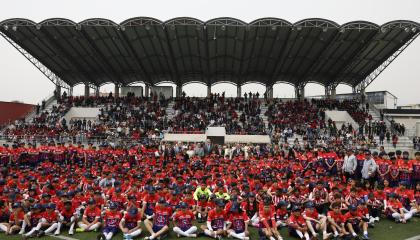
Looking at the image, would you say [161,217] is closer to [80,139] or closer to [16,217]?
[16,217]

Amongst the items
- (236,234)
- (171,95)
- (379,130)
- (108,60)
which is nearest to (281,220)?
(236,234)

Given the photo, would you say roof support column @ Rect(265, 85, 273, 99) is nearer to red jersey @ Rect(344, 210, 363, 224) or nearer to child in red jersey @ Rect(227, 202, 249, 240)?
red jersey @ Rect(344, 210, 363, 224)

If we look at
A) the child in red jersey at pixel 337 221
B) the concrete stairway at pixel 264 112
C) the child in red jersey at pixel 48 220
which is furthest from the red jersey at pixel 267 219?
the concrete stairway at pixel 264 112

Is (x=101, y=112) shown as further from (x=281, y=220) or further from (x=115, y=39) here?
(x=281, y=220)

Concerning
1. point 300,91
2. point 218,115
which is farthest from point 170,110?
point 300,91

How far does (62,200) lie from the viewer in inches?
459

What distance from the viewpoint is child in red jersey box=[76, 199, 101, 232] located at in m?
11.1

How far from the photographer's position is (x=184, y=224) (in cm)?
1066

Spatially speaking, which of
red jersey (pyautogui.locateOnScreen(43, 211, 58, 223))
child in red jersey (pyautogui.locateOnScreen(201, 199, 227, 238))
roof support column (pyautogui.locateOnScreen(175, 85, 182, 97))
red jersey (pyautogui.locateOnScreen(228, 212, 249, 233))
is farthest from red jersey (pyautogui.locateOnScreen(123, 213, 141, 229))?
roof support column (pyautogui.locateOnScreen(175, 85, 182, 97))

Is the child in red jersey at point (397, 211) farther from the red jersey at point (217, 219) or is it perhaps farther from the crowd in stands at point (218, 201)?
the red jersey at point (217, 219)

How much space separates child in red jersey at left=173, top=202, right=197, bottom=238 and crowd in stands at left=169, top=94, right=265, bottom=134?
918 inches

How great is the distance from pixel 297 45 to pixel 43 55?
91.3 feet

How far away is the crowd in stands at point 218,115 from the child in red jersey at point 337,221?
77.4 ft

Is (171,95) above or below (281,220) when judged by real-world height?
above
